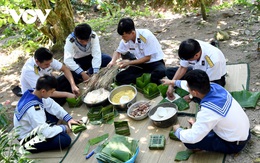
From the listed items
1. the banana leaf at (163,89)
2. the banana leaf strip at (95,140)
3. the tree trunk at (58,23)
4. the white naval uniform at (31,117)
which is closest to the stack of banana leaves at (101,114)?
the banana leaf strip at (95,140)

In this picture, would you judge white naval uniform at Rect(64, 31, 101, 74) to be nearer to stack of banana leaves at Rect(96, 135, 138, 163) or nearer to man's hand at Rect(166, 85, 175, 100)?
man's hand at Rect(166, 85, 175, 100)

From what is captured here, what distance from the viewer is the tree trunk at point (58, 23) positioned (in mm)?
6113

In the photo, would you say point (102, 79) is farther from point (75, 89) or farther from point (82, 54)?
point (82, 54)

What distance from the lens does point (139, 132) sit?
381 centimetres

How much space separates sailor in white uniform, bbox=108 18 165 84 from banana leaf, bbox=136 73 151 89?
0.10m

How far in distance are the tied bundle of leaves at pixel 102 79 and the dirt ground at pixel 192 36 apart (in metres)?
1.13

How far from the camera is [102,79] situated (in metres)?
4.64

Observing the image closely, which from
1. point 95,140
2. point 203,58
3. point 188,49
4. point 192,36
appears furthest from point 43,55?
point 192,36

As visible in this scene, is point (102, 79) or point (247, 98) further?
point (102, 79)

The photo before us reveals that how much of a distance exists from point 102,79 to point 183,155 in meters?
1.90

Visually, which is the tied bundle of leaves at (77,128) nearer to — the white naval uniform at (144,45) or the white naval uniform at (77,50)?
the white naval uniform at (77,50)

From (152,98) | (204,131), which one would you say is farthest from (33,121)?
(204,131)

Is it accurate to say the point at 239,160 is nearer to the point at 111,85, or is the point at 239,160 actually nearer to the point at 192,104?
the point at 192,104

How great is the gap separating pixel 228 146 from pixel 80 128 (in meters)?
1.93
